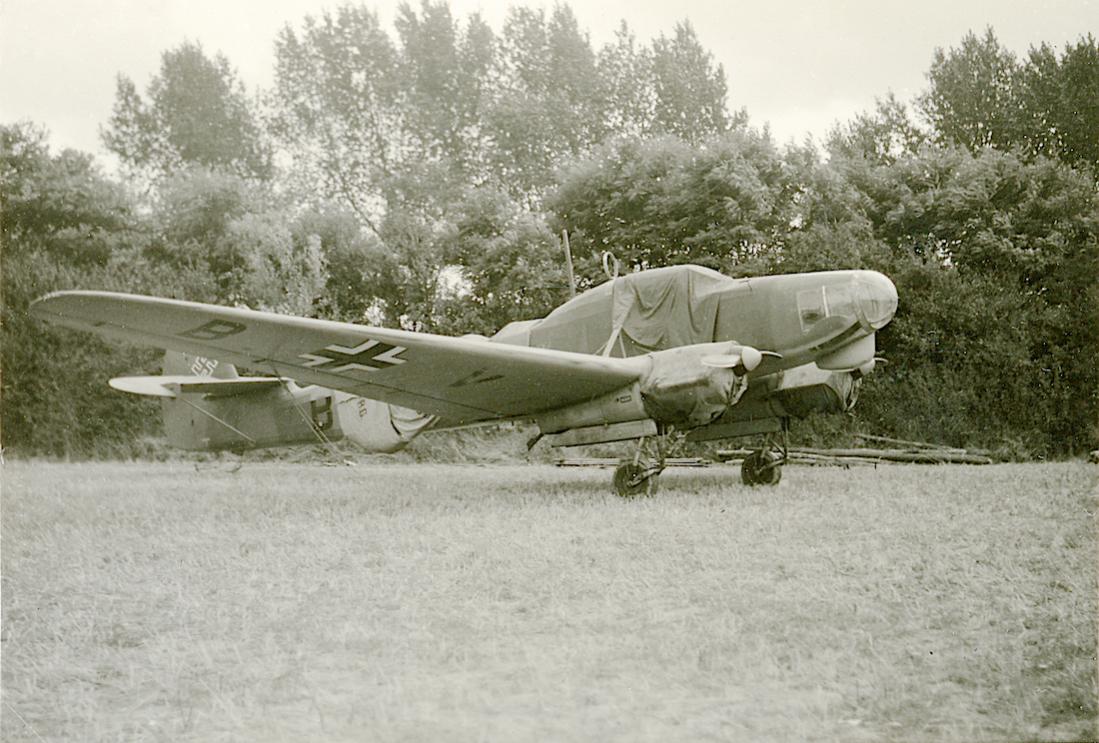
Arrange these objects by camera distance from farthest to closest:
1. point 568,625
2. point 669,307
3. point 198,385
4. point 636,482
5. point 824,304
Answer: point 198,385
point 669,307
point 824,304
point 636,482
point 568,625

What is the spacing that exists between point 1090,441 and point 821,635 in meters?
8.30

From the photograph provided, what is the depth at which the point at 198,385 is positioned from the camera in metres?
9.61

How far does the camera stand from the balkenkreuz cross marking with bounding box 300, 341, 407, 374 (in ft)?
21.0

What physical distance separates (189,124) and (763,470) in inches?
407

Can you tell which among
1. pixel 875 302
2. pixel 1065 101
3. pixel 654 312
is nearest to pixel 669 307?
pixel 654 312

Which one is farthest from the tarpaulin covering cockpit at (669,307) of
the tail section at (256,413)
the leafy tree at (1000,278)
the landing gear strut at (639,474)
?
the leafy tree at (1000,278)

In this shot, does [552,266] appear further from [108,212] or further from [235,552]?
[235,552]

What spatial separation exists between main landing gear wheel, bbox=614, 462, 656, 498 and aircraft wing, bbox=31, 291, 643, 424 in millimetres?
779

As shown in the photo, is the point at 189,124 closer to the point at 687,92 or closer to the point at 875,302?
the point at 687,92

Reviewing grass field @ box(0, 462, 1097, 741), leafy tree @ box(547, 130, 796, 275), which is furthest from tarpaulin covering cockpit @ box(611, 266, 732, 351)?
leafy tree @ box(547, 130, 796, 275)

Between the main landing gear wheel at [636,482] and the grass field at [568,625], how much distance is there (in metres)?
1.08

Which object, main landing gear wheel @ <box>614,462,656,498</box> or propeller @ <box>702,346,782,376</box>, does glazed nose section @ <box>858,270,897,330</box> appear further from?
main landing gear wheel @ <box>614,462,656,498</box>

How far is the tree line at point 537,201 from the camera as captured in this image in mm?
8930

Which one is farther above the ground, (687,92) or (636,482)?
(687,92)
